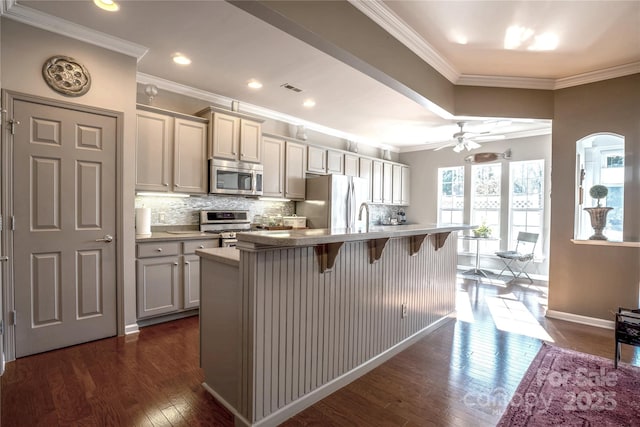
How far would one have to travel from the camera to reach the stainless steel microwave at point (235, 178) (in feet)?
12.7

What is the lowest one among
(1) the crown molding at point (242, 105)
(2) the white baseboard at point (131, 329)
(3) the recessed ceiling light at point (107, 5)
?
(2) the white baseboard at point (131, 329)

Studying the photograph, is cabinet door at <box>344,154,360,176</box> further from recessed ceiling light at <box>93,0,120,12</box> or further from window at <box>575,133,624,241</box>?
recessed ceiling light at <box>93,0,120,12</box>

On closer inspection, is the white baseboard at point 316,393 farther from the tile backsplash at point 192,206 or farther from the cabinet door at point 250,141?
the cabinet door at point 250,141

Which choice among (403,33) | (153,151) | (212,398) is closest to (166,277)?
(153,151)

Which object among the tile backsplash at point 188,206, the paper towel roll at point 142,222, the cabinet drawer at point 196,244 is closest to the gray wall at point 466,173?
the tile backsplash at point 188,206

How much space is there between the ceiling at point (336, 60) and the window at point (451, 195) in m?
2.28

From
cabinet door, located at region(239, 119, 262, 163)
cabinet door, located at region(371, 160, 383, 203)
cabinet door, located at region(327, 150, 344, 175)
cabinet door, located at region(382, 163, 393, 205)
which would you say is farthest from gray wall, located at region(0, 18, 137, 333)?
cabinet door, located at region(382, 163, 393, 205)

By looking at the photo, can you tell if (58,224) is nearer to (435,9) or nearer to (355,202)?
(435,9)

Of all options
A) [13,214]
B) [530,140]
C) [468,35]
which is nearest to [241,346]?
[13,214]

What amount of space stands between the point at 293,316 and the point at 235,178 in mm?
2684

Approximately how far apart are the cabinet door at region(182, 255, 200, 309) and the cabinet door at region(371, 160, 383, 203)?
3.93 meters

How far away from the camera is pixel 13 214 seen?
7.89 ft

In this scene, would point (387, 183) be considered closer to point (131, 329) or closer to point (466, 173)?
point (466, 173)

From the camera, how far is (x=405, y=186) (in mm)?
7242
